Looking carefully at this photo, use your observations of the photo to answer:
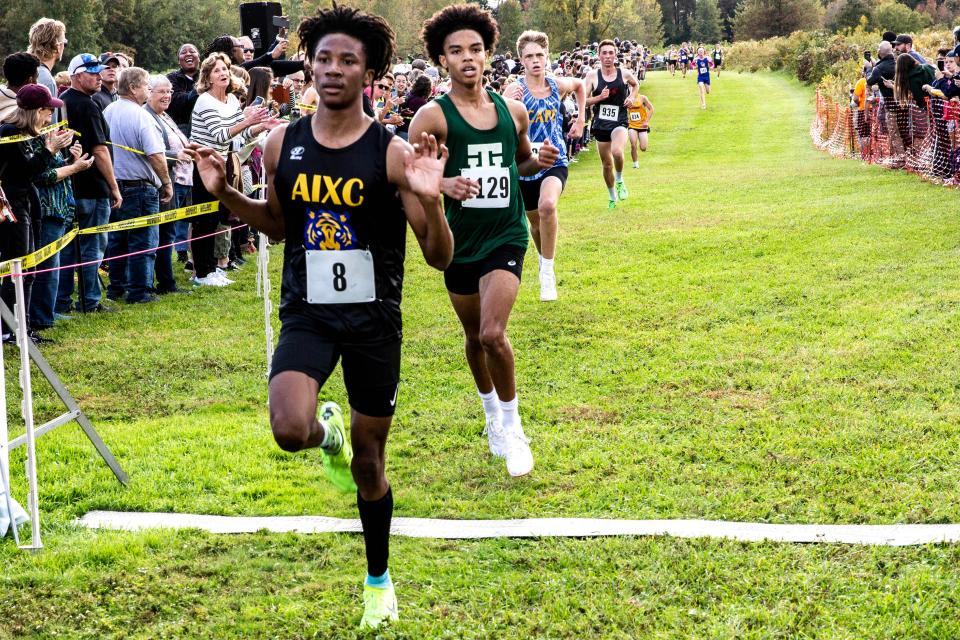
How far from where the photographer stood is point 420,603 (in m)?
4.27

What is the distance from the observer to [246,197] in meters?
4.20

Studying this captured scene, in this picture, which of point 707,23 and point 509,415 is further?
point 707,23

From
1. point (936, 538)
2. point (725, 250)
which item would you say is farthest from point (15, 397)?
point (725, 250)

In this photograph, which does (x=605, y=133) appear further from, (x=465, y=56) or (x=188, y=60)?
(x=465, y=56)

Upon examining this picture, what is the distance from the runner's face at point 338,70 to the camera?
→ 4.05m

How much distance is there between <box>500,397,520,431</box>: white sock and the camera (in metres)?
5.91

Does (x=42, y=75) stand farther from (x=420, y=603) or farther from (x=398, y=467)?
(x=420, y=603)

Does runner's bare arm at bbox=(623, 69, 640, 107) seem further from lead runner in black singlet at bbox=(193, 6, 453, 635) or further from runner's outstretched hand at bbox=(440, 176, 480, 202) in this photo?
runner's outstretched hand at bbox=(440, 176, 480, 202)

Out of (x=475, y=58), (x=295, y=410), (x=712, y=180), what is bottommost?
(x=712, y=180)

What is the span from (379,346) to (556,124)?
5.91 meters

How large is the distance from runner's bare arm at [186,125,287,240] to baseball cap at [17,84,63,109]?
4.62m

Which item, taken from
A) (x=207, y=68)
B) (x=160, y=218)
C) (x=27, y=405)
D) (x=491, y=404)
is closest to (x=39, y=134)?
(x=160, y=218)

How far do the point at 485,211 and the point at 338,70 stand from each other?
6.68 feet

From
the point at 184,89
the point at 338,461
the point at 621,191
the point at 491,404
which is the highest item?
the point at 184,89
